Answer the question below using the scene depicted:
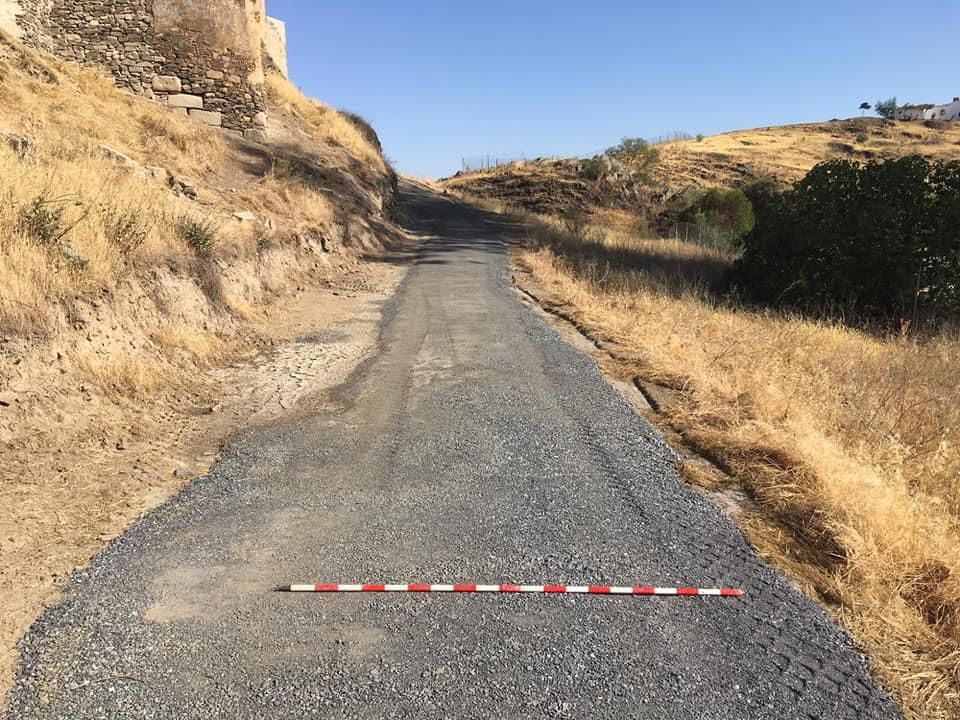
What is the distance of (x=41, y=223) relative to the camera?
19.0ft

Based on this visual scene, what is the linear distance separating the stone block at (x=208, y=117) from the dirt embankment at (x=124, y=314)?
2.95m

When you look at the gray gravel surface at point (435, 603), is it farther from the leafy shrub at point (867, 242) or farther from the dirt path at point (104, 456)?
the leafy shrub at point (867, 242)

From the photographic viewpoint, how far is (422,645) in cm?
267

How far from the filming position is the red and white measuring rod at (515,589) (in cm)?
303

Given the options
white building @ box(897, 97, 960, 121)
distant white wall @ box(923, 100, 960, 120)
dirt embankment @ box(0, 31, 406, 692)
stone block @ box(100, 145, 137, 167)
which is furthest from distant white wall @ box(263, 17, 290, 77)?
distant white wall @ box(923, 100, 960, 120)

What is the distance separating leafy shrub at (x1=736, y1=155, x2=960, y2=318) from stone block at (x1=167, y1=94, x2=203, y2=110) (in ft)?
49.4

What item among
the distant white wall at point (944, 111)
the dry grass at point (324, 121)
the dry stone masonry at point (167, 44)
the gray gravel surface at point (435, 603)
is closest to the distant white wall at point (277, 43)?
the dry grass at point (324, 121)

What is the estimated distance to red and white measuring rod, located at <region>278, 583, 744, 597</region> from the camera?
3033 mm

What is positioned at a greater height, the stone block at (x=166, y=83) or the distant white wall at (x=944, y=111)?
the distant white wall at (x=944, y=111)

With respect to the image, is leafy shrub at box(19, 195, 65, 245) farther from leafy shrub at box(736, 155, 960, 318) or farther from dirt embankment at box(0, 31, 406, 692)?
leafy shrub at box(736, 155, 960, 318)

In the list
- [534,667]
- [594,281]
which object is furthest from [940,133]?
[534,667]

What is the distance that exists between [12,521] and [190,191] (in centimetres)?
909

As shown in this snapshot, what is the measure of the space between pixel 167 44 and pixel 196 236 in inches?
446

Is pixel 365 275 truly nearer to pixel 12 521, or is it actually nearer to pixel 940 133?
pixel 12 521
